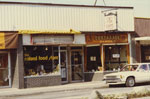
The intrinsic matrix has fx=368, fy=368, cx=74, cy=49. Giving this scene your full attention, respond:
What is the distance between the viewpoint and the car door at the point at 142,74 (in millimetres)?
23547

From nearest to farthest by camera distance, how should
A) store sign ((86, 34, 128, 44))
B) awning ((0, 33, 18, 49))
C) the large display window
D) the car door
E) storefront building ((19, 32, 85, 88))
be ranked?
the car door, awning ((0, 33, 18, 49)), storefront building ((19, 32, 85, 88)), store sign ((86, 34, 128, 44)), the large display window

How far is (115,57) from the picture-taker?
96.7 ft

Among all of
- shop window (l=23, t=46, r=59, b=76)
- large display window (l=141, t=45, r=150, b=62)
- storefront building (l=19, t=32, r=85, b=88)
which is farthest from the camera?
large display window (l=141, t=45, r=150, b=62)

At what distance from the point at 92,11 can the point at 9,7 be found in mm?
6680

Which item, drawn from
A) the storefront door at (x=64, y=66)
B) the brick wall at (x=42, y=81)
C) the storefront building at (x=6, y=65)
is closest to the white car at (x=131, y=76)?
the brick wall at (x=42, y=81)

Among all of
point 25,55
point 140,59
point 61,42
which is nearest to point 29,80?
point 25,55

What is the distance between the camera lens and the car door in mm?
23547

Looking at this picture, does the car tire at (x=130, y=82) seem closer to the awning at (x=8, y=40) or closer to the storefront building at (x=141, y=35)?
the storefront building at (x=141, y=35)

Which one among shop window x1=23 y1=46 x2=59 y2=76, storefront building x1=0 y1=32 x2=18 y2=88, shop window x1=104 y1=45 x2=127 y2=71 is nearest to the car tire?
shop window x1=23 y1=46 x2=59 y2=76

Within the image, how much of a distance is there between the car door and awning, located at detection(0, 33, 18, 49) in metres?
8.30

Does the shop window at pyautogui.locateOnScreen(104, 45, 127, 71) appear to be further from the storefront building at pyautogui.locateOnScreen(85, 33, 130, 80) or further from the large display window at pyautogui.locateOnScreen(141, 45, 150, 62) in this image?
the large display window at pyautogui.locateOnScreen(141, 45, 150, 62)

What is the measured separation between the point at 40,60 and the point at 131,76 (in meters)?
6.65

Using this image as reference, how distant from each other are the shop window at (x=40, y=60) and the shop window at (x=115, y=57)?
4.58m

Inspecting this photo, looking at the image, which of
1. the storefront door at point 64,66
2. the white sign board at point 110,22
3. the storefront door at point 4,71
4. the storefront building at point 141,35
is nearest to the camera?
the storefront door at point 4,71
